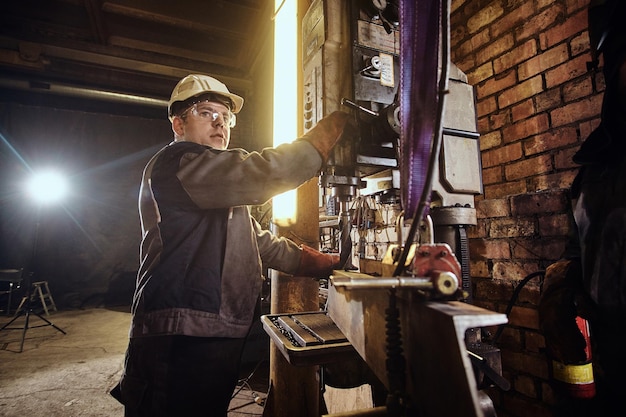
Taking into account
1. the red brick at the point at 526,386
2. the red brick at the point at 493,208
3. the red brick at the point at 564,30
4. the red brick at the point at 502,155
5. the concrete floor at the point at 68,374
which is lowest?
the concrete floor at the point at 68,374

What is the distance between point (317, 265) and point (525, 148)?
133cm

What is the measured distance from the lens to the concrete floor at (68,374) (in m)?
2.84

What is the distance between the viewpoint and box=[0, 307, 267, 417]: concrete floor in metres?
2.84

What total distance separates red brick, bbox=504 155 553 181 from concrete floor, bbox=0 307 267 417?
2785mm

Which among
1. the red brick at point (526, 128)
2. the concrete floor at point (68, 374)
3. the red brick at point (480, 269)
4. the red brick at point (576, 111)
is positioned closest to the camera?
the red brick at point (576, 111)

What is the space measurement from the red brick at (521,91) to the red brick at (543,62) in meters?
0.04

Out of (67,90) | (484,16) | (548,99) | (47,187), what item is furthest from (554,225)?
(47,187)

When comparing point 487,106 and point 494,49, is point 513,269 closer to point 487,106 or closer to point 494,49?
point 487,106

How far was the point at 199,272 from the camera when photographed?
1.27m

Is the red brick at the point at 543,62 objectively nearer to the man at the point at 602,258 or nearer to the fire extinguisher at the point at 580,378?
the man at the point at 602,258

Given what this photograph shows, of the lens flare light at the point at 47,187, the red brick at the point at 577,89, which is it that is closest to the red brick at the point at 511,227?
the red brick at the point at 577,89

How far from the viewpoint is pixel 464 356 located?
495mm

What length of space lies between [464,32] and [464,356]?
2331mm

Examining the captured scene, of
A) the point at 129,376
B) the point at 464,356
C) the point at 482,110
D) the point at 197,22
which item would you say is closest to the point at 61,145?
the point at 197,22
